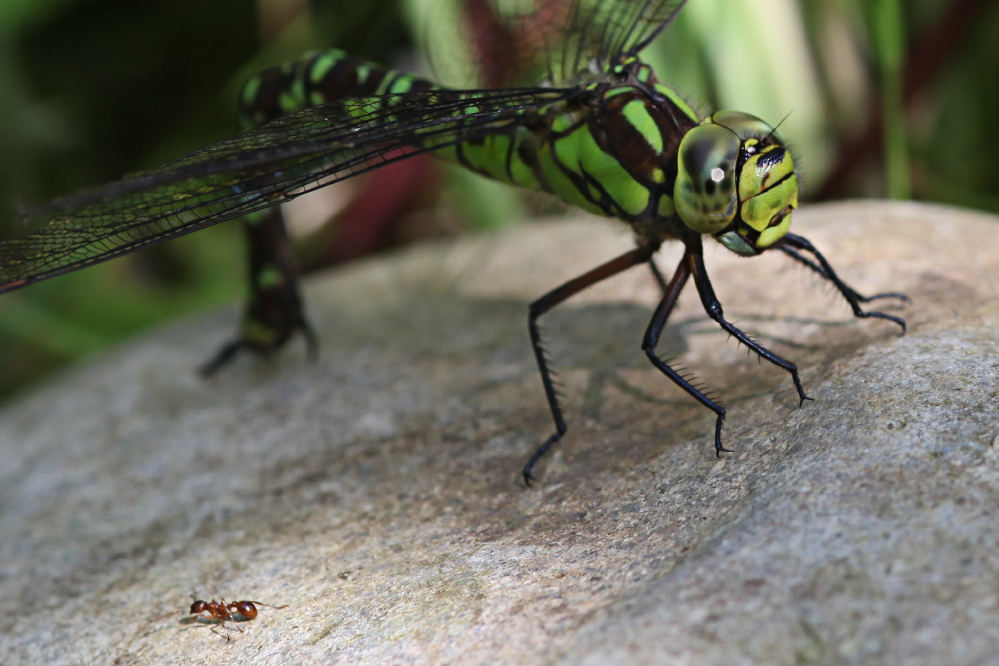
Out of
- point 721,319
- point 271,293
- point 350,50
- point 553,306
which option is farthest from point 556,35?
point 350,50

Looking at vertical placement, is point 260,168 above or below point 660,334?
above

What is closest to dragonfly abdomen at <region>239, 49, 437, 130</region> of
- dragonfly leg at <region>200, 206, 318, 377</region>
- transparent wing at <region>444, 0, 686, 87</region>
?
dragonfly leg at <region>200, 206, 318, 377</region>

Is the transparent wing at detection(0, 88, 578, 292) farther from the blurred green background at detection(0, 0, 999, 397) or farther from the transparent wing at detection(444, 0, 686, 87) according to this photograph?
the blurred green background at detection(0, 0, 999, 397)

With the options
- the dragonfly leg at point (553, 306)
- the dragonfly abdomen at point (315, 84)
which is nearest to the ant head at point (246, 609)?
the dragonfly leg at point (553, 306)

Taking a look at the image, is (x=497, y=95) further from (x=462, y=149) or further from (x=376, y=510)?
(x=376, y=510)

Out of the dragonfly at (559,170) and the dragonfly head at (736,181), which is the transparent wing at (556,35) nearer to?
the dragonfly at (559,170)

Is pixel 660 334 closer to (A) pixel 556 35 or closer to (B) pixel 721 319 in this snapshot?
(B) pixel 721 319
